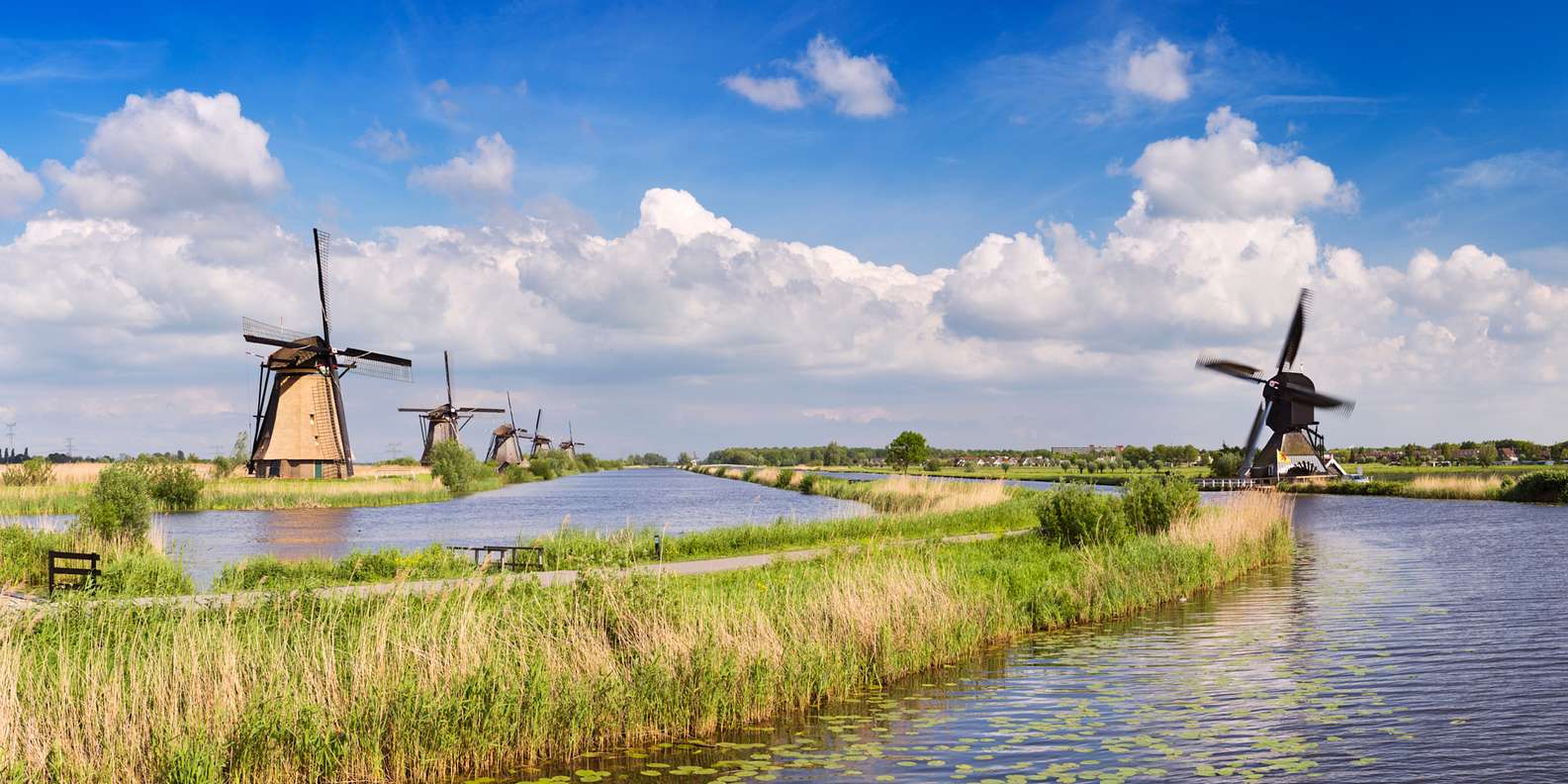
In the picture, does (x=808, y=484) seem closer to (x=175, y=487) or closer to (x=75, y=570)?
(x=175, y=487)

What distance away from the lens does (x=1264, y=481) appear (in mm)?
73500

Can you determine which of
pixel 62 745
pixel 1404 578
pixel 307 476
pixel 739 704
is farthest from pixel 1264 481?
pixel 62 745

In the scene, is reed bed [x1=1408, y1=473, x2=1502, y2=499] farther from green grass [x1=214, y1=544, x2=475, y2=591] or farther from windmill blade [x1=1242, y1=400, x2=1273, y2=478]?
green grass [x1=214, y1=544, x2=475, y2=591]

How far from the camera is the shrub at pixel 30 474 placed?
56.5 meters

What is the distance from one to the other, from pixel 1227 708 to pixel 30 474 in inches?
2610

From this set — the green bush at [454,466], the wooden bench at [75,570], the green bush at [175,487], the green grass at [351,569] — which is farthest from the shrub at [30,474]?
the wooden bench at [75,570]

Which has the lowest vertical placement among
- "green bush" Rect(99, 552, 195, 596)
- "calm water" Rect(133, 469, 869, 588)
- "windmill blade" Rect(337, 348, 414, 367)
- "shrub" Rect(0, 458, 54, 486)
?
"calm water" Rect(133, 469, 869, 588)

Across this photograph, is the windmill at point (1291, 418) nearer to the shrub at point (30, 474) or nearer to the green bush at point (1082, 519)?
the green bush at point (1082, 519)

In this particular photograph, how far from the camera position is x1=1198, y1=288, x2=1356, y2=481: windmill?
239 feet

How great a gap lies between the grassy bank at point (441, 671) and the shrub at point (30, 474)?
54.1 m

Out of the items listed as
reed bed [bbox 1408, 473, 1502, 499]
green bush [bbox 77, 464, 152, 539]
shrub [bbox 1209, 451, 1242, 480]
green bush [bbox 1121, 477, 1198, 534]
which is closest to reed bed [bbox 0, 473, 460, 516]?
green bush [bbox 77, 464, 152, 539]

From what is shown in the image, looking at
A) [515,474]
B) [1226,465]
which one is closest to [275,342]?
[515,474]

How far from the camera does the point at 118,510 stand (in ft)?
89.2

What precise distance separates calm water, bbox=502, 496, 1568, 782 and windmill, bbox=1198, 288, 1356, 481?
5655 cm
